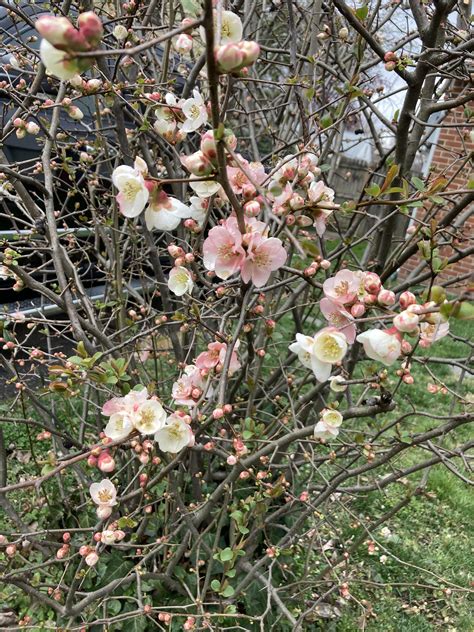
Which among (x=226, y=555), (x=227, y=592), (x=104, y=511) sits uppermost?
(x=104, y=511)

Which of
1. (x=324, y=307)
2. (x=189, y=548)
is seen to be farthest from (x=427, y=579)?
(x=324, y=307)

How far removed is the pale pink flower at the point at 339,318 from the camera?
40.7 inches

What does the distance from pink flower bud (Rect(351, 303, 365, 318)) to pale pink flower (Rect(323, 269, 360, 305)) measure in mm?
33

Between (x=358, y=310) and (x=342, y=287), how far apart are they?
0.29ft

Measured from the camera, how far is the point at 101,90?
1.46 metres

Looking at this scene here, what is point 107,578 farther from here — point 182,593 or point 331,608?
point 331,608

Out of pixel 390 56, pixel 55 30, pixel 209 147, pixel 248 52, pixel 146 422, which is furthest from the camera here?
pixel 390 56

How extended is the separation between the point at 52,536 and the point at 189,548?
2.08 feet

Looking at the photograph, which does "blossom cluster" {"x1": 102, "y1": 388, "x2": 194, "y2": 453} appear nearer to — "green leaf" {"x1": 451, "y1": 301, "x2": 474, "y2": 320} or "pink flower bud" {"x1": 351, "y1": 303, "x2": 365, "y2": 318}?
"pink flower bud" {"x1": 351, "y1": 303, "x2": 365, "y2": 318}

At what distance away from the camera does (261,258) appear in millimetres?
1020

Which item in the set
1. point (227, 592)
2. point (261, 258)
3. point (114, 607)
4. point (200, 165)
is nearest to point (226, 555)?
point (227, 592)

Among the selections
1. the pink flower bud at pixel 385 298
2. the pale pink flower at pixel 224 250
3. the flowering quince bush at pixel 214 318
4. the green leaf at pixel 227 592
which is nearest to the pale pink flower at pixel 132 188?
the flowering quince bush at pixel 214 318

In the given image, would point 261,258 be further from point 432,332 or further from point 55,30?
point 55,30

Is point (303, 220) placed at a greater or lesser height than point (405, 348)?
greater
